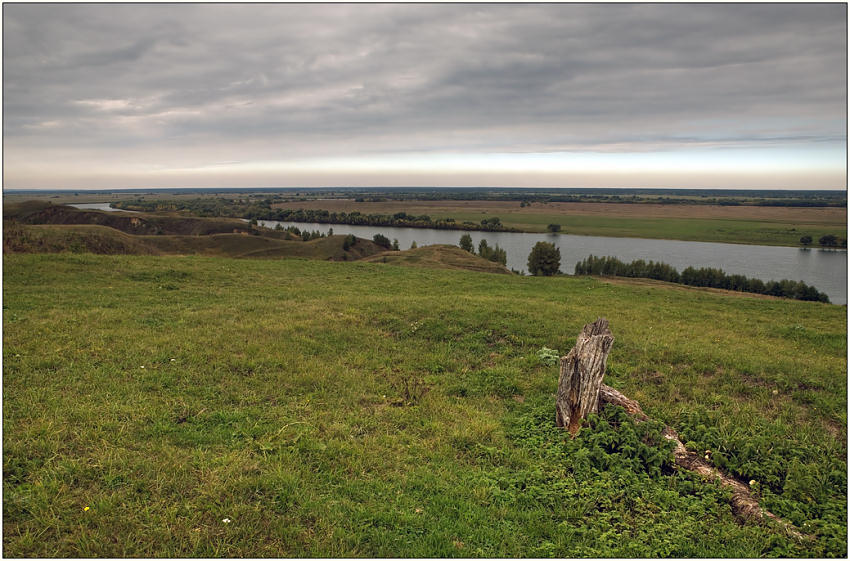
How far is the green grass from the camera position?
4255 inches

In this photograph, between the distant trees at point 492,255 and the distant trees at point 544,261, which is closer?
the distant trees at point 544,261

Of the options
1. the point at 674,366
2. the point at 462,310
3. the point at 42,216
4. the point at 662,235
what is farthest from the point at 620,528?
the point at 662,235

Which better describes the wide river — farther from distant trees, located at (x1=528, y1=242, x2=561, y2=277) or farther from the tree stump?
the tree stump

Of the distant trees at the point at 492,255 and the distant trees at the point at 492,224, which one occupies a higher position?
the distant trees at the point at 492,224

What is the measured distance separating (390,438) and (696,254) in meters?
104

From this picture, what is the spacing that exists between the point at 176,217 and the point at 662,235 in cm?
12236

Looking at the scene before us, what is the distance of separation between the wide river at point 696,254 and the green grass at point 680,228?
20.6ft

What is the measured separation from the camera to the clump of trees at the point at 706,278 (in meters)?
57.0

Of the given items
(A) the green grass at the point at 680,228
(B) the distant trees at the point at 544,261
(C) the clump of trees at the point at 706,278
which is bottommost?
(C) the clump of trees at the point at 706,278

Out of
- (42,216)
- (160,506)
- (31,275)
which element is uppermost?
(42,216)

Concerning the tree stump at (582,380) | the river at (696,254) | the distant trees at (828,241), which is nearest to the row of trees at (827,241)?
the distant trees at (828,241)

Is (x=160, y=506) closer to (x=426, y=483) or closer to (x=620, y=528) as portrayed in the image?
(x=426, y=483)

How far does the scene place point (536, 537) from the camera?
5023 mm

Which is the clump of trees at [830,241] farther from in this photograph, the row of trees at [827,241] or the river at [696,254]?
the river at [696,254]
